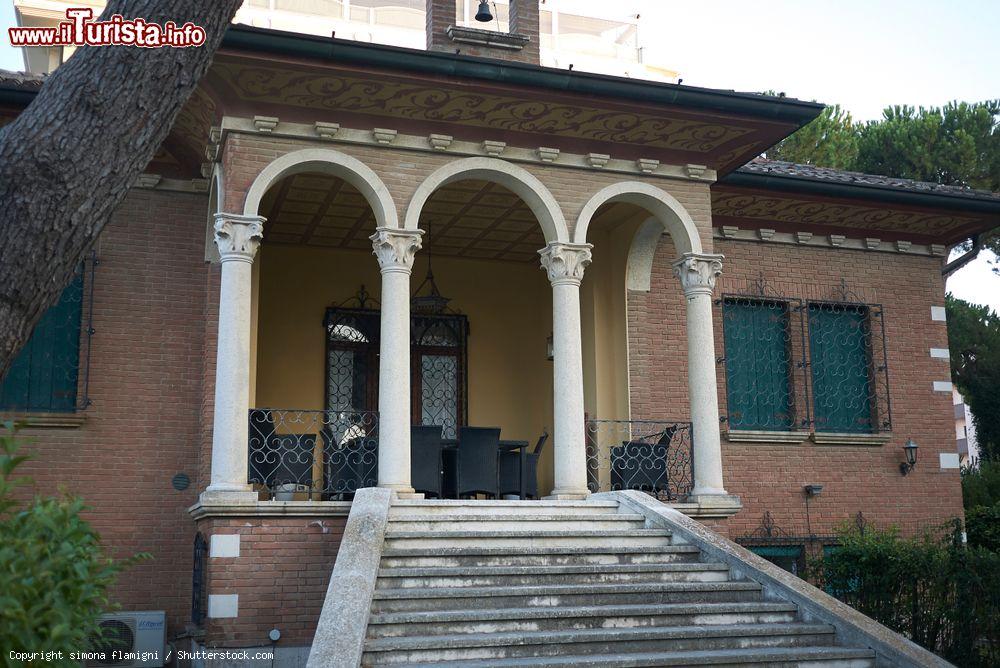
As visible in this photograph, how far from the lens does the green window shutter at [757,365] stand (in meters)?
13.6

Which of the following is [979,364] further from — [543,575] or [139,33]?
[139,33]

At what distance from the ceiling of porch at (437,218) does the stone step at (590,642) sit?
19.5 ft

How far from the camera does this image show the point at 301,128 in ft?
34.6

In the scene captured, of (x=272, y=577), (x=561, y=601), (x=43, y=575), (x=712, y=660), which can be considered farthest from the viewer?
(x=272, y=577)

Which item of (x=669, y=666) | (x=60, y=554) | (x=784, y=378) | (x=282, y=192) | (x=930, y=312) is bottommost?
(x=669, y=666)

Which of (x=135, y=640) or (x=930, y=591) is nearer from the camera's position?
(x=930, y=591)

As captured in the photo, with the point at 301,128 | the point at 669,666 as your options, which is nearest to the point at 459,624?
the point at 669,666

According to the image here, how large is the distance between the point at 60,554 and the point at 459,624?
4291 mm

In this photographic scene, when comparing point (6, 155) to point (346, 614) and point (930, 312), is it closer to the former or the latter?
point (346, 614)

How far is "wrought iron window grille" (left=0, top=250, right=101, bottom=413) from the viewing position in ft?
37.0

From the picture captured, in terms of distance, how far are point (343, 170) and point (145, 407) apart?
3.45 meters

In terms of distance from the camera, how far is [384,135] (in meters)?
10.7

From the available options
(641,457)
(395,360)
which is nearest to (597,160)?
(395,360)

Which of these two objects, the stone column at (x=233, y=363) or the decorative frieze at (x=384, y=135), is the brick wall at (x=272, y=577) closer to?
the stone column at (x=233, y=363)
